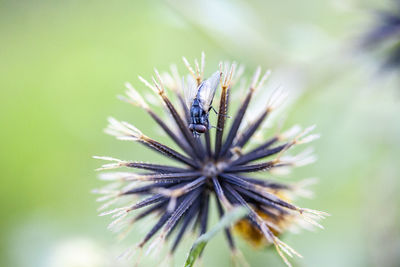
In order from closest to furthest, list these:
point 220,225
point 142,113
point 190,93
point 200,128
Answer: point 220,225 → point 200,128 → point 190,93 → point 142,113

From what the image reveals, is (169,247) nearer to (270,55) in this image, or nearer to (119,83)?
(270,55)

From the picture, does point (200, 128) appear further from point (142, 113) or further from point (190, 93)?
point (142, 113)

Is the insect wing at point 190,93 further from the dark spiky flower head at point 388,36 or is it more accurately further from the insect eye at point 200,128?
the dark spiky flower head at point 388,36

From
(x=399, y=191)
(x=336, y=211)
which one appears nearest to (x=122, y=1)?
(x=336, y=211)

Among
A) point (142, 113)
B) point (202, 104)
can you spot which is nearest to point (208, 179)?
point (202, 104)

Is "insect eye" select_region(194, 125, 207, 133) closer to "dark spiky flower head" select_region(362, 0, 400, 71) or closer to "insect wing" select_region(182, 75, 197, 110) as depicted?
"insect wing" select_region(182, 75, 197, 110)
